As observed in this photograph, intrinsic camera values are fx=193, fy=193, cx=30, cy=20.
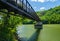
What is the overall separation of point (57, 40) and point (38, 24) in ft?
113

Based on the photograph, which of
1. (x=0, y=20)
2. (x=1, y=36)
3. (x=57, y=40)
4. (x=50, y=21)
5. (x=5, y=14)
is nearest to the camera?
(x=1, y=36)

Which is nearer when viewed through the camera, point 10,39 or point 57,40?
point 10,39

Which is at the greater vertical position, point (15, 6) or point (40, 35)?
point (15, 6)

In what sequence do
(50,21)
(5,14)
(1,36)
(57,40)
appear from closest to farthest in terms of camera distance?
(1,36) → (5,14) → (57,40) → (50,21)

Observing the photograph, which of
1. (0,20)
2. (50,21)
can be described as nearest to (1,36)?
(0,20)

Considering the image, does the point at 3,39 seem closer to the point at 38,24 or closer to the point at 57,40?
the point at 57,40

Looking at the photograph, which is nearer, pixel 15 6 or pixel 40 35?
pixel 15 6

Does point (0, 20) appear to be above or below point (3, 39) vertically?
above

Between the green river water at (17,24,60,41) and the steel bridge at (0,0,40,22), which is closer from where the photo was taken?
the steel bridge at (0,0,40,22)

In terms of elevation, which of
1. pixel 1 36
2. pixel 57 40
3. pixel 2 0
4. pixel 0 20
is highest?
pixel 2 0

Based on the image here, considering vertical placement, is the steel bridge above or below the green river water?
above

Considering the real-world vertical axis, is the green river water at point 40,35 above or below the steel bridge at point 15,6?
below

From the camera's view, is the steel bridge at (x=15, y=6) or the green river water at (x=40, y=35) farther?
the green river water at (x=40, y=35)

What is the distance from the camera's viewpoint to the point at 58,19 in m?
116
